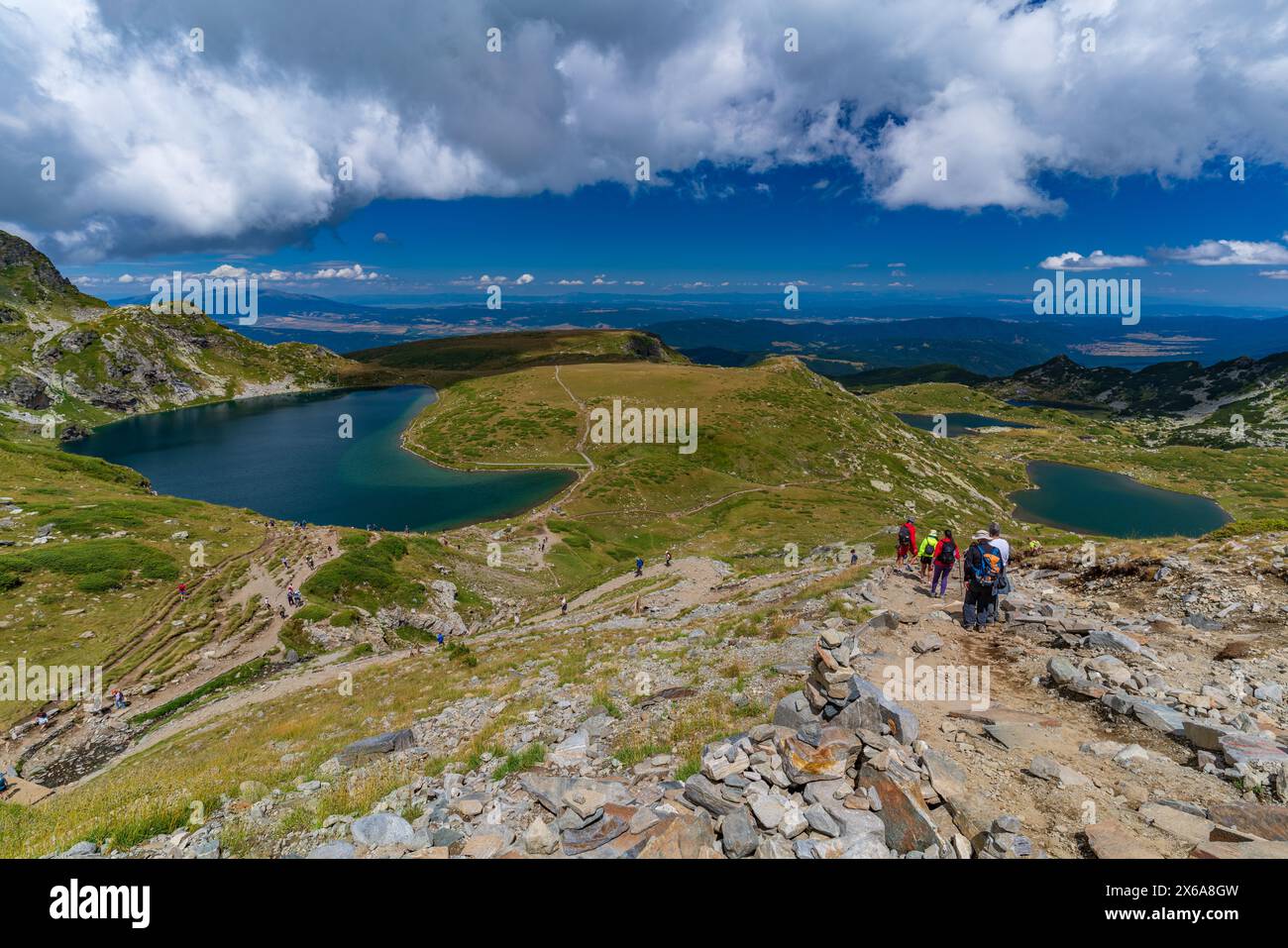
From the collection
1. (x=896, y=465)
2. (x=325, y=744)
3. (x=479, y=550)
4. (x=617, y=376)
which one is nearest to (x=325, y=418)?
(x=617, y=376)

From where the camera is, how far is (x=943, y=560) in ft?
69.5

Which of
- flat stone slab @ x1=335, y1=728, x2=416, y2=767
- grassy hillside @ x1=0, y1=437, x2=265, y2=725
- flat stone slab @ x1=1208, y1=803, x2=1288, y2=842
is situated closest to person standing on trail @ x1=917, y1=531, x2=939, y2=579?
flat stone slab @ x1=1208, y1=803, x2=1288, y2=842

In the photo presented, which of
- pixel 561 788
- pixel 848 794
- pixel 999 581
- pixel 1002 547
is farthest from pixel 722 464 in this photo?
pixel 848 794

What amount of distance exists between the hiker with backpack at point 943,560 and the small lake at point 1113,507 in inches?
5599

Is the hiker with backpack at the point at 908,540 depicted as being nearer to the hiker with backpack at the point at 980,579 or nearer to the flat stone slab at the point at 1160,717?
the hiker with backpack at the point at 980,579

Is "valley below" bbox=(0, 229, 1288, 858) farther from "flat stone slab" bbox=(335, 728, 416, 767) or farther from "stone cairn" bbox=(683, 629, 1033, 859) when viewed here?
"flat stone slab" bbox=(335, 728, 416, 767)

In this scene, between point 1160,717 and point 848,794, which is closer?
point 848,794

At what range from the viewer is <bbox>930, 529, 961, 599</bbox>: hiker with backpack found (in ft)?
68.4

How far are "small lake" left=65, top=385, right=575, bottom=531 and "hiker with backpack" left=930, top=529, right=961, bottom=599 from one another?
81.7m

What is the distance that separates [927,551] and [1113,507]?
181 metres

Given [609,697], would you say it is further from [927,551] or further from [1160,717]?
[927,551]

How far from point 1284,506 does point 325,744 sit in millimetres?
252894

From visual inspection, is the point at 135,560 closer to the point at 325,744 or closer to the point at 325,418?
the point at 325,744

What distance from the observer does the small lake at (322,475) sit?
98.6 metres
